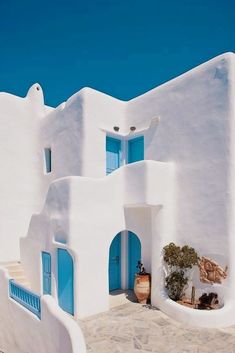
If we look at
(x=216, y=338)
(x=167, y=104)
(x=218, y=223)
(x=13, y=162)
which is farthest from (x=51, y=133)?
(x=216, y=338)

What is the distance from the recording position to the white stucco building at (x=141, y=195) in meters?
9.18

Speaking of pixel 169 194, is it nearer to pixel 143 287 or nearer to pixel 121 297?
pixel 143 287

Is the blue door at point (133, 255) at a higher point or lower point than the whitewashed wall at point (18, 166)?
lower

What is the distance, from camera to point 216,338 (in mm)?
7566

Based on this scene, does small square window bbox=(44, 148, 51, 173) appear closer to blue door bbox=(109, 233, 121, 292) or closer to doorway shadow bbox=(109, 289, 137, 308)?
blue door bbox=(109, 233, 121, 292)

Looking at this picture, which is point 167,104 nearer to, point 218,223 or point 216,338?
point 218,223

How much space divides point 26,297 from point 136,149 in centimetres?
832

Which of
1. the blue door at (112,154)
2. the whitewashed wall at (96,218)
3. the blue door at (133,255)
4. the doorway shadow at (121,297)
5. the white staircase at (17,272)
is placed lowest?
the doorway shadow at (121,297)

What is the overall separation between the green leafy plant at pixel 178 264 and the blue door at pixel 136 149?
16.8 feet

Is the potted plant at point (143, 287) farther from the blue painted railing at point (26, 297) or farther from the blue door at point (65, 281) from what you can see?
the blue painted railing at point (26, 297)

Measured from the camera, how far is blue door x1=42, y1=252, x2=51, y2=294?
10.9 m

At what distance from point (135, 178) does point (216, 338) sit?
573 cm

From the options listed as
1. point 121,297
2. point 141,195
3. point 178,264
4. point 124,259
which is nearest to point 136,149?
point 141,195

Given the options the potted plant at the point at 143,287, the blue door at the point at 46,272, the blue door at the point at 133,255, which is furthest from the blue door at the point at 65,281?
the blue door at the point at 133,255
